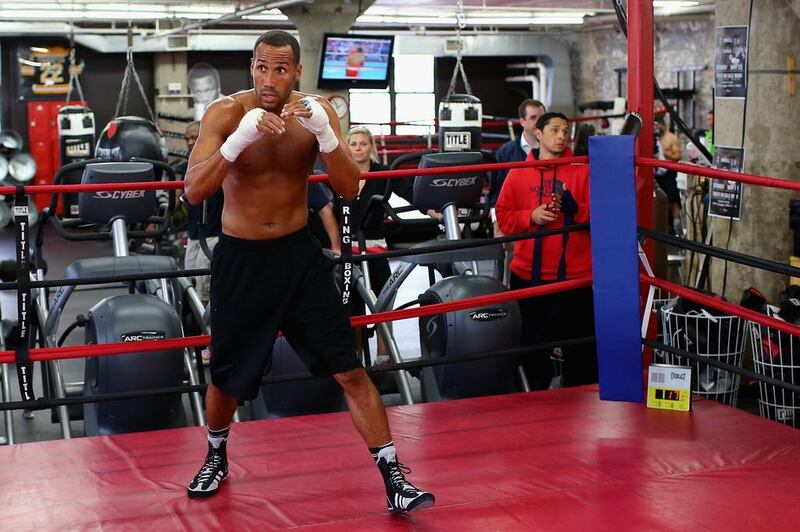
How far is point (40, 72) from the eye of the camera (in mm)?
17484

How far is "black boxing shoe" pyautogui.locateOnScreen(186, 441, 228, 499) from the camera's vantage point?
3.12 meters

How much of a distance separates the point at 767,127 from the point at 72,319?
4.98 metres

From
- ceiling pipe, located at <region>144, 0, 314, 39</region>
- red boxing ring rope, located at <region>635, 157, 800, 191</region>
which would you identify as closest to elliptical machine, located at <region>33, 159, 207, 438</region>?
red boxing ring rope, located at <region>635, 157, 800, 191</region>

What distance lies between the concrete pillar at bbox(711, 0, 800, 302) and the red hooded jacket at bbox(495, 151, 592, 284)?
1.31m

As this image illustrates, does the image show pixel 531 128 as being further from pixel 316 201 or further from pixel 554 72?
pixel 554 72

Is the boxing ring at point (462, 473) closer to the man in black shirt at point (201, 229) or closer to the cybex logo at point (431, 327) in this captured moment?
the cybex logo at point (431, 327)

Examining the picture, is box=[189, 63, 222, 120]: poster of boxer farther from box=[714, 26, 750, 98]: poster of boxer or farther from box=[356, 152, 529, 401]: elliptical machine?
box=[356, 152, 529, 401]: elliptical machine

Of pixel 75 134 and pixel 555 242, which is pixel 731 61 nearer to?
pixel 555 242

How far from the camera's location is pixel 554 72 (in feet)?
63.0

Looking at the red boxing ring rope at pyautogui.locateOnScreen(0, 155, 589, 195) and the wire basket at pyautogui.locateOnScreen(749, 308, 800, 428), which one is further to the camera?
the wire basket at pyautogui.locateOnScreen(749, 308, 800, 428)

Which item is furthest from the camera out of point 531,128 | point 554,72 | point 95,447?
point 554,72

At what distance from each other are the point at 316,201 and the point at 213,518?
213cm

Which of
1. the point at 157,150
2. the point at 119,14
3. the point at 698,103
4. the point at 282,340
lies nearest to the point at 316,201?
the point at 282,340

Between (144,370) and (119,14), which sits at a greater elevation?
(119,14)
